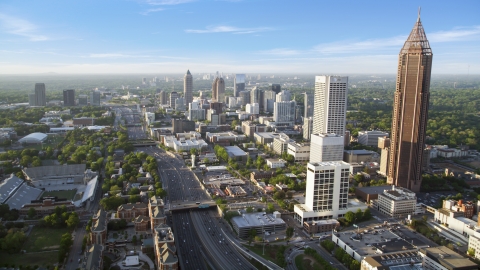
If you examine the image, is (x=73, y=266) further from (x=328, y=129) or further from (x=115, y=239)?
(x=328, y=129)

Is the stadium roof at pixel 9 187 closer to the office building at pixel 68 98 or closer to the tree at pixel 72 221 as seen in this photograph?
the tree at pixel 72 221

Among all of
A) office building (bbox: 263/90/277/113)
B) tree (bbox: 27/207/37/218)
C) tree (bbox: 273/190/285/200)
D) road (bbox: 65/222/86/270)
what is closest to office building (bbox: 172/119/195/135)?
office building (bbox: 263/90/277/113)

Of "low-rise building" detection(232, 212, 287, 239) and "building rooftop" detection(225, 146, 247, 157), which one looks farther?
"building rooftop" detection(225, 146, 247, 157)

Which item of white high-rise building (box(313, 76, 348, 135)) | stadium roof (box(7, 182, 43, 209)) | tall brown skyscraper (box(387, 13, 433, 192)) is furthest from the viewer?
white high-rise building (box(313, 76, 348, 135))

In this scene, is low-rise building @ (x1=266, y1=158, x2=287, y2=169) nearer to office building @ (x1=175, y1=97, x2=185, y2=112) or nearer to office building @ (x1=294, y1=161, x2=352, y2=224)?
office building @ (x1=294, y1=161, x2=352, y2=224)

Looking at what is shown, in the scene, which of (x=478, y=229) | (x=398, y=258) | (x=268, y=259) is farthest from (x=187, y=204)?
(x=478, y=229)
